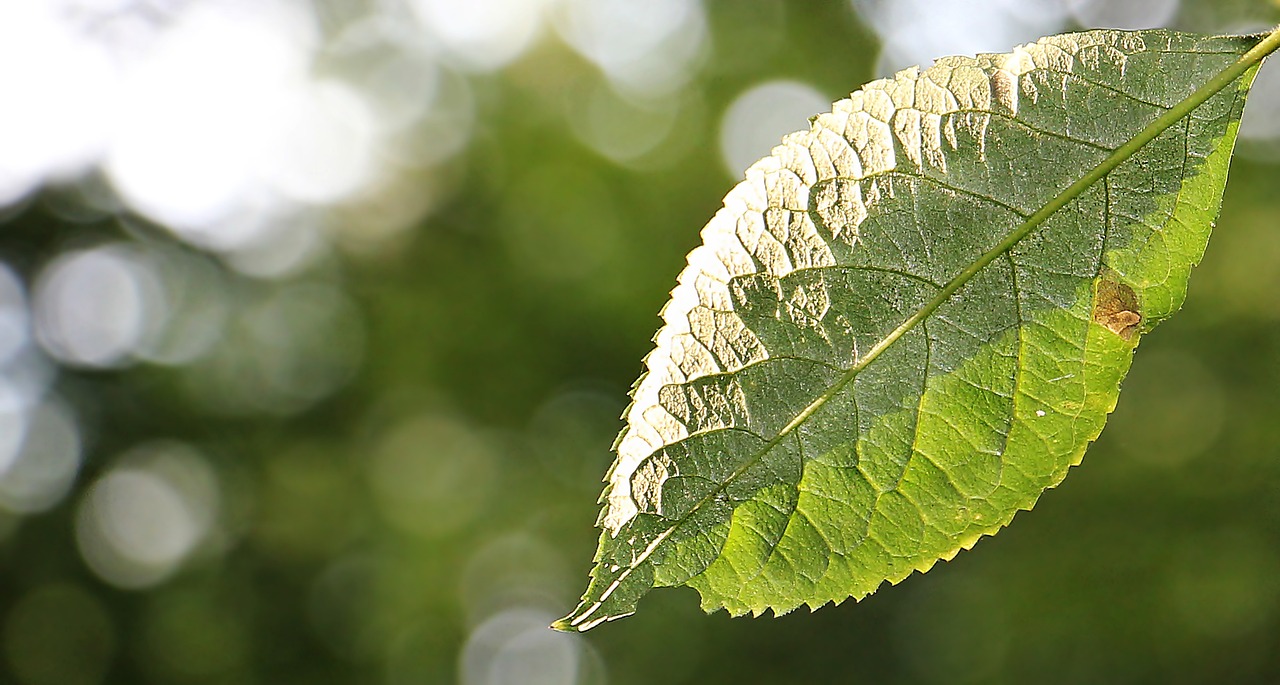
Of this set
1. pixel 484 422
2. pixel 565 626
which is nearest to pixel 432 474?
pixel 484 422

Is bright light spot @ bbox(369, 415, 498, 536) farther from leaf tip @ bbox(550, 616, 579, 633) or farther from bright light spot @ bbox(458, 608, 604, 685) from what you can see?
leaf tip @ bbox(550, 616, 579, 633)

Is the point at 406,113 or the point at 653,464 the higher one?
the point at 406,113

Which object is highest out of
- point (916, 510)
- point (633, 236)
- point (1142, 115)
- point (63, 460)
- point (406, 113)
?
point (406, 113)

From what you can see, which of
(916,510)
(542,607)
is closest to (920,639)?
(542,607)

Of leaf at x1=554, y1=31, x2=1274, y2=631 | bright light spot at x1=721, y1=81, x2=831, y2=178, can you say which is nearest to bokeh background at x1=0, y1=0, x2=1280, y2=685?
bright light spot at x1=721, y1=81, x2=831, y2=178

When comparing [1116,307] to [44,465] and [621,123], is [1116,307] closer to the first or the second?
[621,123]

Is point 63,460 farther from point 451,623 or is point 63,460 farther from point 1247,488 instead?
point 1247,488

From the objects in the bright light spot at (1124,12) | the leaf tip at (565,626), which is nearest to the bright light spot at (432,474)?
the bright light spot at (1124,12)
